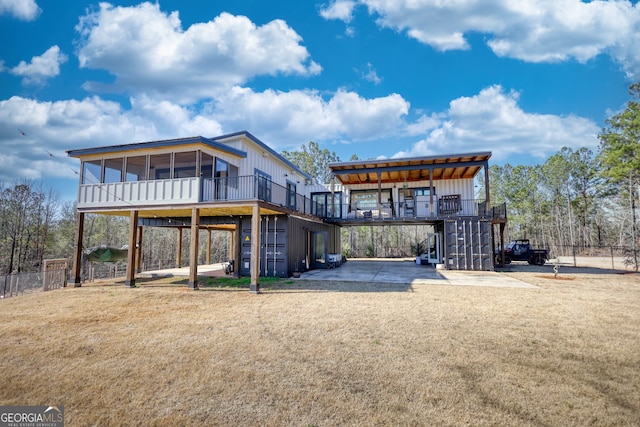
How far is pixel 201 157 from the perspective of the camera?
11.8 m

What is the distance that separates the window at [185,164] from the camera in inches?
488

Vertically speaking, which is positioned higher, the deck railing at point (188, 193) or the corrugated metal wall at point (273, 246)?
the deck railing at point (188, 193)

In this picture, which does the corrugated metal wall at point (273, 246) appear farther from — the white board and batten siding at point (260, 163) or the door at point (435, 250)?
the door at point (435, 250)

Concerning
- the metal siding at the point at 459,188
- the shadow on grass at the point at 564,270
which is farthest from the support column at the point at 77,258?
the shadow on grass at the point at 564,270

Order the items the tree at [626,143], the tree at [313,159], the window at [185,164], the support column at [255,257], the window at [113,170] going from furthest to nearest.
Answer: the tree at [313,159]
the tree at [626,143]
the window at [113,170]
the window at [185,164]
the support column at [255,257]

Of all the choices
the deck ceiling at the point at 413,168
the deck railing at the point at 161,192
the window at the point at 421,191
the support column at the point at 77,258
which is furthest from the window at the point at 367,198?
the support column at the point at 77,258

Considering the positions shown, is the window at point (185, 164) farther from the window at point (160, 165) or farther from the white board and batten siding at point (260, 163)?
the white board and batten siding at point (260, 163)

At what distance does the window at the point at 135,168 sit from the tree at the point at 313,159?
67.8 ft

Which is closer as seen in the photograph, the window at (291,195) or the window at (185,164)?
the window at (185,164)

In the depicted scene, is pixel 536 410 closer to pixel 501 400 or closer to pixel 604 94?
pixel 501 400

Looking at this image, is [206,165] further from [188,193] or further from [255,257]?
[255,257]

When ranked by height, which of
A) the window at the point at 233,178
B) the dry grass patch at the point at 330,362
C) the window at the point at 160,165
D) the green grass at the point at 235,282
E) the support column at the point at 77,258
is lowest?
the green grass at the point at 235,282

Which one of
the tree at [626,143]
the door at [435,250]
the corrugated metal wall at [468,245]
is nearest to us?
the corrugated metal wall at [468,245]

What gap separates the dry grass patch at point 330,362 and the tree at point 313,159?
27.0 meters
